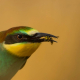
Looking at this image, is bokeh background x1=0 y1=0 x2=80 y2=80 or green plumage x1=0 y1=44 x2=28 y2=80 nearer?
green plumage x1=0 y1=44 x2=28 y2=80

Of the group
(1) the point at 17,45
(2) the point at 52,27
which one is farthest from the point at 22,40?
(2) the point at 52,27

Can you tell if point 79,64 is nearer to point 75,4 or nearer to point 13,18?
point 75,4

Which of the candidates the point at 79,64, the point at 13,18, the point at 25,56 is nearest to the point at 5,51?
the point at 25,56

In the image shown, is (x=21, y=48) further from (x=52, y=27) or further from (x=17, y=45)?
(x=52, y=27)

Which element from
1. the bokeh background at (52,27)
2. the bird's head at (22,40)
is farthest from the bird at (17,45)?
the bokeh background at (52,27)

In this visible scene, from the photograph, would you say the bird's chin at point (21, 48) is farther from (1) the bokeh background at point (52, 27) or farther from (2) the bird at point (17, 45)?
(1) the bokeh background at point (52, 27)

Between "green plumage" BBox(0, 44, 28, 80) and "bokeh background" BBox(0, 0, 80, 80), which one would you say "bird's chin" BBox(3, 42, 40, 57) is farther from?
"bokeh background" BBox(0, 0, 80, 80)

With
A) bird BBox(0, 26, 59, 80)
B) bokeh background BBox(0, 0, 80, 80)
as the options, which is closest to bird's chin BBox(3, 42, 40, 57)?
bird BBox(0, 26, 59, 80)
